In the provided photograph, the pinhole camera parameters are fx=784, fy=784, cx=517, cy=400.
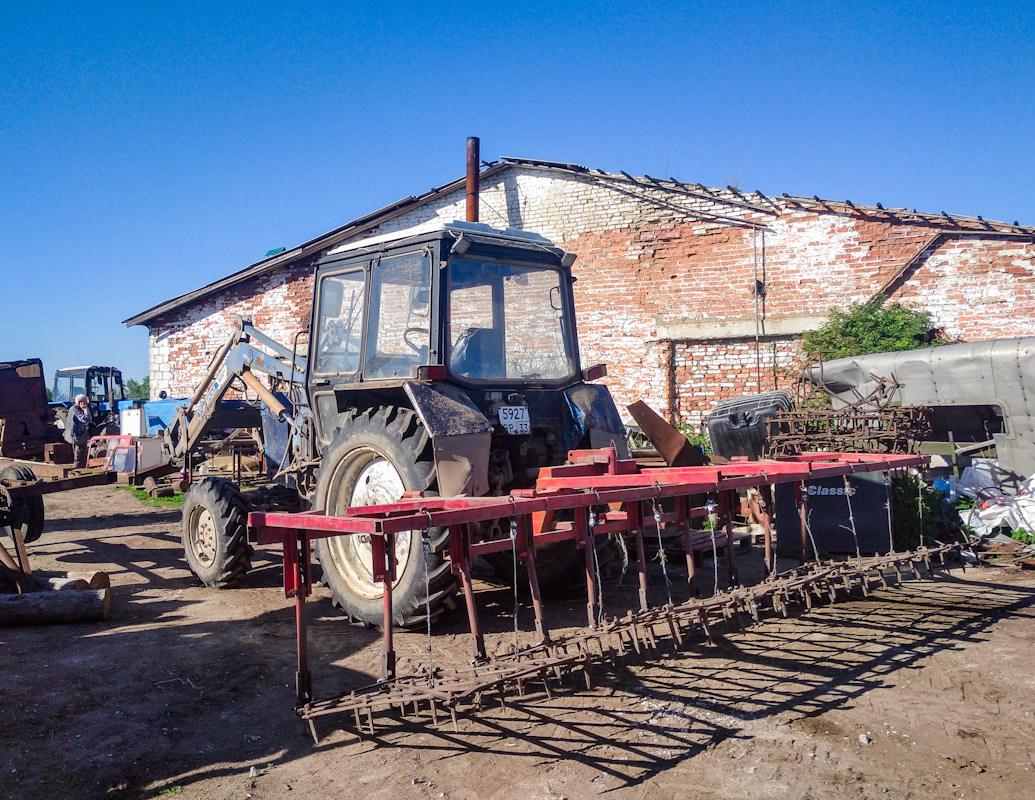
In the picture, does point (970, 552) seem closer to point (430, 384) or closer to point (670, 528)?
point (670, 528)

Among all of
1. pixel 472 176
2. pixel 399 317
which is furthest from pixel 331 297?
pixel 472 176

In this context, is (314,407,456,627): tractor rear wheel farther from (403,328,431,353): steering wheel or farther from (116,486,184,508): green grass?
(116,486,184,508): green grass

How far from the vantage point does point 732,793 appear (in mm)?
2812

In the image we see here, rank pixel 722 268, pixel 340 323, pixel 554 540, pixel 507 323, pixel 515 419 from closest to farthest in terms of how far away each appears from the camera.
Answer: pixel 554 540 → pixel 515 419 → pixel 507 323 → pixel 340 323 → pixel 722 268

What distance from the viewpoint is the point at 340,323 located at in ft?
19.0

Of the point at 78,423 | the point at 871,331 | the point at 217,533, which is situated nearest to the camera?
the point at 217,533

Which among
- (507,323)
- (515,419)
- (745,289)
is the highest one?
(745,289)

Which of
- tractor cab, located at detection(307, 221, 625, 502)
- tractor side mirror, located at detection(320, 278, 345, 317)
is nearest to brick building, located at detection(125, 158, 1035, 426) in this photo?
tractor cab, located at detection(307, 221, 625, 502)

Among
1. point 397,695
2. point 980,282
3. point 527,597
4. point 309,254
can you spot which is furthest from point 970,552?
point 309,254

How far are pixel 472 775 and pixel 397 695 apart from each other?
0.48 m

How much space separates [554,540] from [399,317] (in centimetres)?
202

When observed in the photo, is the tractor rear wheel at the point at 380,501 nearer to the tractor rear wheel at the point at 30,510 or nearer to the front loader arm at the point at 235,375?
the front loader arm at the point at 235,375

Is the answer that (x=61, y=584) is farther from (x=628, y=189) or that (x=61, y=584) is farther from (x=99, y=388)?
(x=99, y=388)

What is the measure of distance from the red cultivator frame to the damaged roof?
6.62 meters
